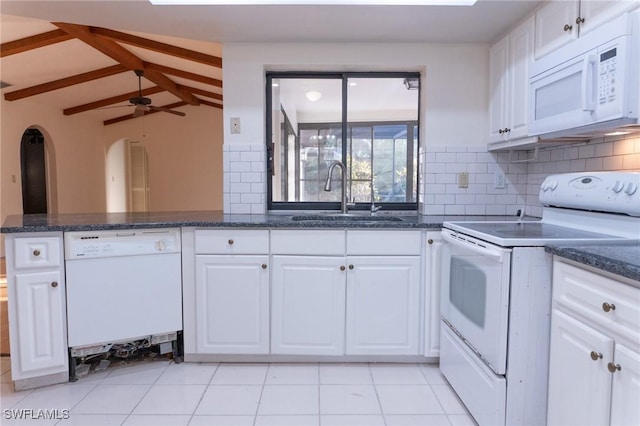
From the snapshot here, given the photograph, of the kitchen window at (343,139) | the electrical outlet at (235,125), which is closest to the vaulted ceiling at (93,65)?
the kitchen window at (343,139)

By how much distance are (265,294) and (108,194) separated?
7781 mm

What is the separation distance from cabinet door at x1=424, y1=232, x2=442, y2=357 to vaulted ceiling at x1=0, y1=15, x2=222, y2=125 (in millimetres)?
3135

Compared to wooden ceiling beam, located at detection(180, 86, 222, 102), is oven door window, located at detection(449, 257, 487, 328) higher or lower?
lower

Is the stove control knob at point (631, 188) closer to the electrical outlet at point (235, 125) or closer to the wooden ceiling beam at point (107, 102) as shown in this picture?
the electrical outlet at point (235, 125)

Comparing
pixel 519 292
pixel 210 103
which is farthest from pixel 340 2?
pixel 210 103

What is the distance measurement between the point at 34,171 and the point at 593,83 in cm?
806

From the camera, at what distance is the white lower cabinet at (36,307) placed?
6.14ft

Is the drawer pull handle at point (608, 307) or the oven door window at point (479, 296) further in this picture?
the oven door window at point (479, 296)

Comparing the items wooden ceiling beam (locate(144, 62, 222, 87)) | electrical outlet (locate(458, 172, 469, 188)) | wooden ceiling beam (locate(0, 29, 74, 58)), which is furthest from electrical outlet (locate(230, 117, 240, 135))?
wooden ceiling beam (locate(144, 62, 222, 87))

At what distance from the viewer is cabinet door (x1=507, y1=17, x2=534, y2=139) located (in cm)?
206

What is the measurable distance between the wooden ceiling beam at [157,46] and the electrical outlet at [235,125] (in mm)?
2122

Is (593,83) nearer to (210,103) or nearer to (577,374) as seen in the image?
(577,374)

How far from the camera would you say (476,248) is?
64.2 inches

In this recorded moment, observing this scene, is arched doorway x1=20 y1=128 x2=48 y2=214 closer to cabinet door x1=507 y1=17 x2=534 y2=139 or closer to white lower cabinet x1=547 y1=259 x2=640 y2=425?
cabinet door x1=507 y1=17 x2=534 y2=139
